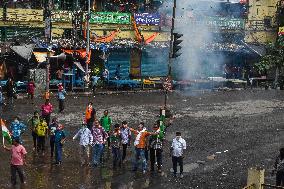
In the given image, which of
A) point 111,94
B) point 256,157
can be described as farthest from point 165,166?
point 111,94

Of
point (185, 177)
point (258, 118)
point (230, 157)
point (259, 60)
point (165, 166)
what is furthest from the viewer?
point (259, 60)

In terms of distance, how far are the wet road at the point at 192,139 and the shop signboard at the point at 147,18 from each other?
7.31m

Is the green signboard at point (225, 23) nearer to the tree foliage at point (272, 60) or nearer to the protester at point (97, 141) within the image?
the tree foliage at point (272, 60)

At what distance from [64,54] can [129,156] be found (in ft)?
53.7

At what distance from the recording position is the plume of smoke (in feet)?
133

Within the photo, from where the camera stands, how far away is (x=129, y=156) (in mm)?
18516

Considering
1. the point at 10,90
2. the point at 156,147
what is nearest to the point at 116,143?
the point at 156,147

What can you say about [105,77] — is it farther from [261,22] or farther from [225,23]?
[261,22]

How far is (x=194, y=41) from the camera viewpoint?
40906mm

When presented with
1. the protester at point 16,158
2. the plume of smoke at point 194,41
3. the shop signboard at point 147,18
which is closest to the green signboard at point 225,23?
the plume of smoke at point 194,41

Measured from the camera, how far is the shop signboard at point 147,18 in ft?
128

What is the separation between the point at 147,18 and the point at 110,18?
302 cm

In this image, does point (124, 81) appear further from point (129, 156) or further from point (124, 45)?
point (129, 156)

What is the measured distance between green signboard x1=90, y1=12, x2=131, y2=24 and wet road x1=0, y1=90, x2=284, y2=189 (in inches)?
275
